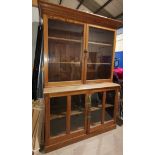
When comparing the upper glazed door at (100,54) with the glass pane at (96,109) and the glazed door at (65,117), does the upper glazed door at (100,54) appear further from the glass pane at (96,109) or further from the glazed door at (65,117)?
the glazed door at (65,117)

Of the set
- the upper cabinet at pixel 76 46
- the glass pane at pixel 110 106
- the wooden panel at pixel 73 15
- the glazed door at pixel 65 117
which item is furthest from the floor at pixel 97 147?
the wooden panel at pixel 73 15

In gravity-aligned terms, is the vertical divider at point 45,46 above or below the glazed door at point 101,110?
above

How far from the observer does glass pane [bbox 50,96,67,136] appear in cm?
182

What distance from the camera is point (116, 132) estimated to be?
230 cm

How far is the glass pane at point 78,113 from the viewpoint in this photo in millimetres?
2002

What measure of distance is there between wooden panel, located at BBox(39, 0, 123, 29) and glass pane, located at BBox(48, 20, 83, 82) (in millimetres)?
108

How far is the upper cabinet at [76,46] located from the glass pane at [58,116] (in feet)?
0.84

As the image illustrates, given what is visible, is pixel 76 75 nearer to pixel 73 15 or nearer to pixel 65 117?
pixel 65 117

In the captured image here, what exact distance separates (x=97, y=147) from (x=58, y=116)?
72 cm

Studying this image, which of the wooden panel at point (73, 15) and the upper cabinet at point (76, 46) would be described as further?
the upper cabinet at point (76, 46)

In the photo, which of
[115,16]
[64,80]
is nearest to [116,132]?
[64,80]

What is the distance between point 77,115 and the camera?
2.05 metres
